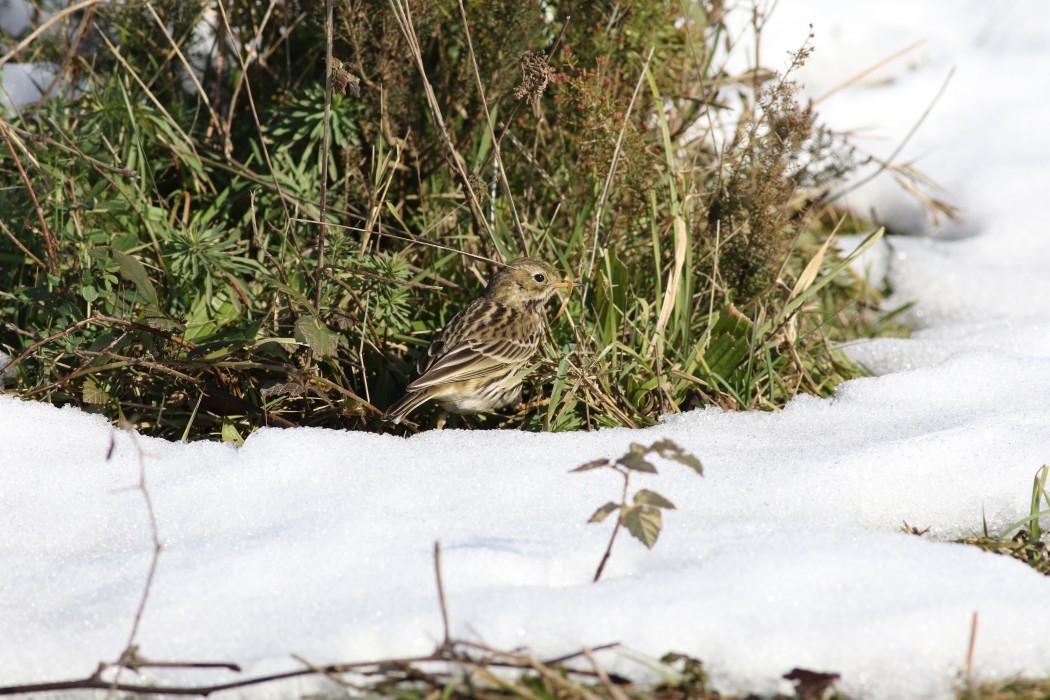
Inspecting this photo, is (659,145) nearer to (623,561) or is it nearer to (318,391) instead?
(318,391)

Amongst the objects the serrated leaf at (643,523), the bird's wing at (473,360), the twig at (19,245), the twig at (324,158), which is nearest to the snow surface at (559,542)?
the serrated leaf at (643,523)

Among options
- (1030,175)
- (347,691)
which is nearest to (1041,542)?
(347,691)

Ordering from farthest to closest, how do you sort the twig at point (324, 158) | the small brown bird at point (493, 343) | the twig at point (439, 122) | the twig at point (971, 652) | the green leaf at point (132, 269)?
the small brown bird at point (493, 343) → the twig at point (439, 122) → the green leaf at point (132, 269) → the twig at point (324, 158) → the twig at point (971, 652)

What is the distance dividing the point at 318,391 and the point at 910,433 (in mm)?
2115

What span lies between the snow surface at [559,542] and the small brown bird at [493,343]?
1.71ft

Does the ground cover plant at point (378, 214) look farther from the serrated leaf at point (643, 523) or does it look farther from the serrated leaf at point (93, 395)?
the serrated leaf at point (643, 523)

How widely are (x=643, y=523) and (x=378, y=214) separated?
2264mm

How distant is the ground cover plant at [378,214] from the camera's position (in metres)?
3.95

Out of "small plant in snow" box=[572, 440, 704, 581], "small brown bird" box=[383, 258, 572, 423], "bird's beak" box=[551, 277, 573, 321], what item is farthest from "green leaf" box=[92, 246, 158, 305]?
"small plant in snow" box=[572, 440, 704, 581]

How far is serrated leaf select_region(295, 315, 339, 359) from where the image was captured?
3.62 m

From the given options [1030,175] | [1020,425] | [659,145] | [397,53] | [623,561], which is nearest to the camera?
[623,561]

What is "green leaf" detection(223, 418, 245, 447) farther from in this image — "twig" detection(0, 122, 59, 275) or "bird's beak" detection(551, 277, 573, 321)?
"bird's beak" detection(551, 277, 573, 321)

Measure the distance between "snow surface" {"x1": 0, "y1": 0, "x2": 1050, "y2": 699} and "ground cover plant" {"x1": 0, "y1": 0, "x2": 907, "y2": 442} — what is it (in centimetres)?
34

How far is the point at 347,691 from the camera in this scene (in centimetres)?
239
